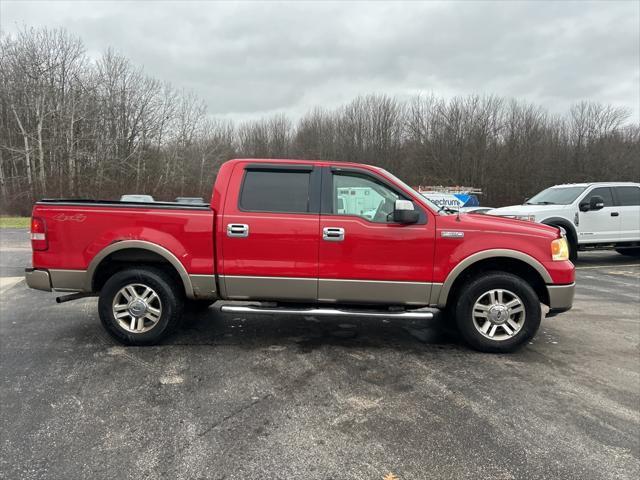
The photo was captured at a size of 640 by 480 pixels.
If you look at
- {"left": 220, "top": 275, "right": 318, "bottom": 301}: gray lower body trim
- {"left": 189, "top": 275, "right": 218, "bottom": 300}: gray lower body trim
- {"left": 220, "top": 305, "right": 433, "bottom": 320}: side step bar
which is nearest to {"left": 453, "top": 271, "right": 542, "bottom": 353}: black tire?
{"left": 220, "top": 305, "right": 433, "bottom": 320}: side step bar

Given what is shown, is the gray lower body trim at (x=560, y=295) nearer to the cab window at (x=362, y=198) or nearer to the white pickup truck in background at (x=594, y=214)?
the cab window at (x=362, y=198)

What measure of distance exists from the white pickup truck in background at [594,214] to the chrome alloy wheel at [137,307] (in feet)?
28.0

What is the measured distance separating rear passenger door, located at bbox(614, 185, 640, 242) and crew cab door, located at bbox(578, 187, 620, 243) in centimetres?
15

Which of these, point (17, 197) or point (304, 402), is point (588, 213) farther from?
point (17, 197)

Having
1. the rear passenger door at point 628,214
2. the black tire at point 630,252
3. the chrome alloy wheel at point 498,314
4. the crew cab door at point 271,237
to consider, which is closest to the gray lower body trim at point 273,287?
the crew cab door at point 271,237

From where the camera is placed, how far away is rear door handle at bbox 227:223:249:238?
178 inches

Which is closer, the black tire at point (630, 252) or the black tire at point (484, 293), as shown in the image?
the black tire at point (484, 293)

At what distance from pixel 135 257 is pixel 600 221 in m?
10.9

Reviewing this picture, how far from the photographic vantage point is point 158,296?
463cm

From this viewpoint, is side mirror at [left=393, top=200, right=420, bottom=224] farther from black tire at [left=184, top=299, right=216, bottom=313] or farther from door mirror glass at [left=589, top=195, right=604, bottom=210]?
door mirror glass at [left=589, top=195, right=604, bottom=210]

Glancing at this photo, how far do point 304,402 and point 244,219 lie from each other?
6.39 feet

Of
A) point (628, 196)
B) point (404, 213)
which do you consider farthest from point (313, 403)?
point (628, 196)

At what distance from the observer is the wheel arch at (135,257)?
4.54 metres

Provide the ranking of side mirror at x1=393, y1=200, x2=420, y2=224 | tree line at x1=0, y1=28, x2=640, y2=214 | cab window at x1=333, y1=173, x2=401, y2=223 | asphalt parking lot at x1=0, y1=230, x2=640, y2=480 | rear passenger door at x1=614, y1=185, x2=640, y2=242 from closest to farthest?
asphalt parking lot at x1=0, y1=230, x2=640, y2=480 < side mirror at x1=393, y1=200, x2=420, y2=224 < cab window at x1=333, y1=173, x2=401, y2=223 < rear passenger door at x1=614, y1=185, x2=640, y2=242 < tree line at x1=0, y1=28, x2=640, y2=214
